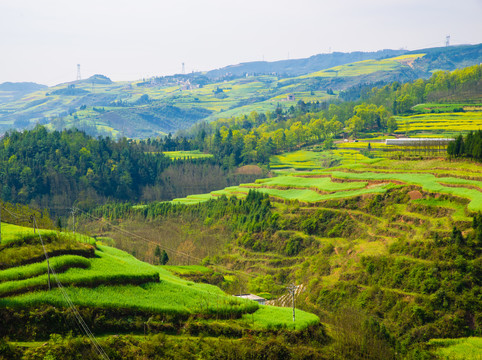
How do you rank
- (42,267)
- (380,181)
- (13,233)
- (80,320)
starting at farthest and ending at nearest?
(380,181) → (13,233) → (42,267) → (80,320)

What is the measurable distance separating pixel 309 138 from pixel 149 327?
9442 cm

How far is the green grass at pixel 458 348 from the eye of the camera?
30.6 meters

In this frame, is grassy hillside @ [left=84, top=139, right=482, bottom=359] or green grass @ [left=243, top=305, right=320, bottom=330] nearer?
green grass @ [left=243, top=305, right=320, bottom=330]

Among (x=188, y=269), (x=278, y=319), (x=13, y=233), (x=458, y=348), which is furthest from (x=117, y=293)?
(x=188, y=269)

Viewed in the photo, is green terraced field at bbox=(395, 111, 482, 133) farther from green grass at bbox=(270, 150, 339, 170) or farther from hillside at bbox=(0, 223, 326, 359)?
hillside at bbox=(0, 223, 326, 359)

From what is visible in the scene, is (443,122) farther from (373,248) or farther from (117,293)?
(117,293)

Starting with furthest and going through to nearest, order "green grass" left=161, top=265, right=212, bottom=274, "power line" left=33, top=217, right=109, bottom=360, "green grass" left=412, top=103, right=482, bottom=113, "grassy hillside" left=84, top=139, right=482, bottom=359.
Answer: "green grass" left=412, top=103, right=482, bottom=113
"green grass" left=161, top=265, right=212, bottom=274
"grassy hillside" left=84, top=139, right=482, bottom=359
"power line" left=33, top=217, right=109, bottom=360

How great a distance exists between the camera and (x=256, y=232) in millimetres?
58625

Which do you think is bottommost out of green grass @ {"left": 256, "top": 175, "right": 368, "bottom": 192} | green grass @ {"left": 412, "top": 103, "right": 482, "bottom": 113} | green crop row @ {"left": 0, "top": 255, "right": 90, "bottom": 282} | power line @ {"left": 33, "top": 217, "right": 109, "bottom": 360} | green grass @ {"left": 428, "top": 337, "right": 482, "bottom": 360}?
green grass @ {"left": 428, "top": 337, "right": 482, "bottom": 360}

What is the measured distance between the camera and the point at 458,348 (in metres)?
31.5

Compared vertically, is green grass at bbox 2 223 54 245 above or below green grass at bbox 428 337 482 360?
above

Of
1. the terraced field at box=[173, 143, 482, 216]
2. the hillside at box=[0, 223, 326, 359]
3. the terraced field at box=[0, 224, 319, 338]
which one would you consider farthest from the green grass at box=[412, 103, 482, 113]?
the terraced field at box=[0, 224, 319, 338]

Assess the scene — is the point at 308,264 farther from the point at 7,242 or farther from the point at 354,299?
the point at 7,242

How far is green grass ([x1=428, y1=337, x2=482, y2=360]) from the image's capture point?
1204 inches
